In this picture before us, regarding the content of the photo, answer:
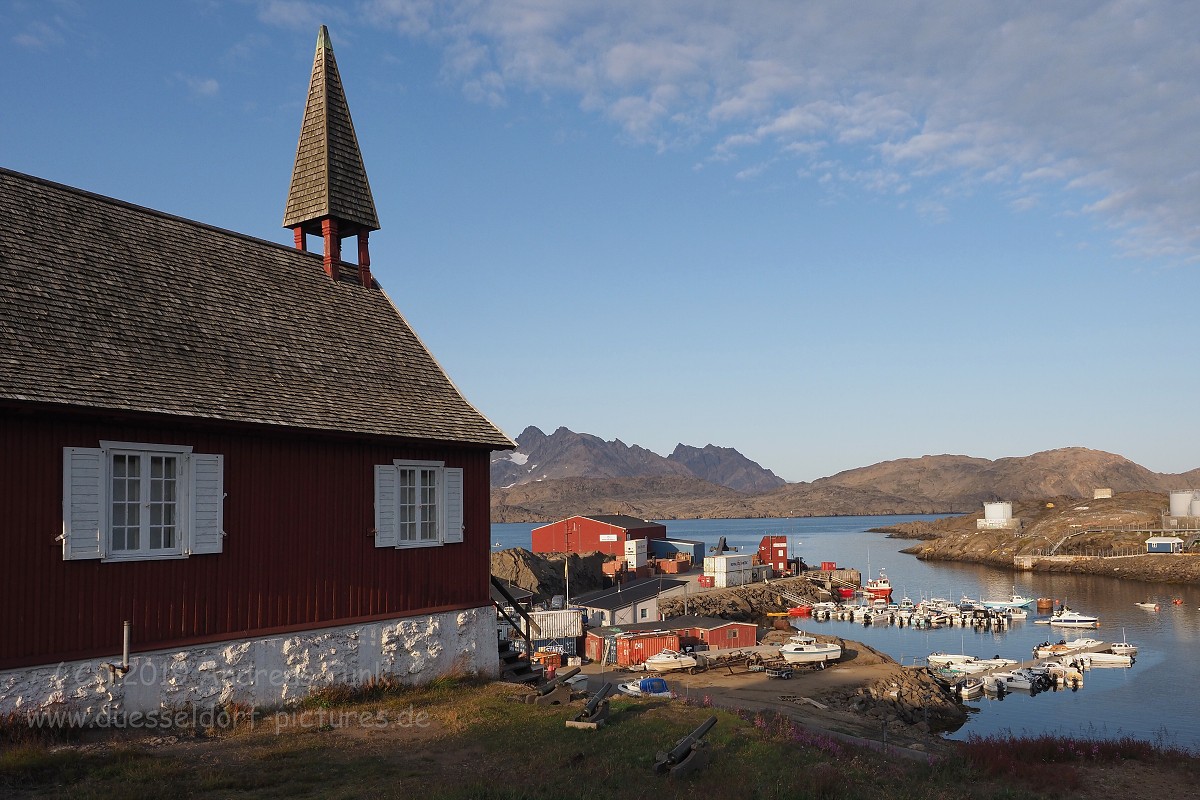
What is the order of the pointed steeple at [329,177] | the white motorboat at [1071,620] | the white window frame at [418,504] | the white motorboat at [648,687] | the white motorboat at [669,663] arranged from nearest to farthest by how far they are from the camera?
the white window frame at [418,504]
the pointed steeple at [329,177]
the white motorboat at [648,687]
the white motorboat at [669,663]
the white motorboat at [1071,620]

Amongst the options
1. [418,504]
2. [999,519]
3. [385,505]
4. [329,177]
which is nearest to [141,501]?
[385,505]

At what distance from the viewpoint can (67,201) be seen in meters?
17.6

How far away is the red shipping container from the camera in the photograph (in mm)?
50281

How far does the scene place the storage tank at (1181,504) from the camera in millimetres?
137375

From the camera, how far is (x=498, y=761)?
46.4 ft

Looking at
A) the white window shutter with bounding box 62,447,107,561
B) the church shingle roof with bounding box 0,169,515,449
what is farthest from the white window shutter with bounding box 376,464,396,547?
the white window shutter with bounding box 62,447,107,561

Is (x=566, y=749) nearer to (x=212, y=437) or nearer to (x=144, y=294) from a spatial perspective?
(x=212, y=437)

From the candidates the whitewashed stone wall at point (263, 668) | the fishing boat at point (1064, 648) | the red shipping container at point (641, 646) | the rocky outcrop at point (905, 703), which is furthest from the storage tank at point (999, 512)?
the whitewashed stone wall at point (263, 668)

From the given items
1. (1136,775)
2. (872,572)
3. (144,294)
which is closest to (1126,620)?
(872,572)

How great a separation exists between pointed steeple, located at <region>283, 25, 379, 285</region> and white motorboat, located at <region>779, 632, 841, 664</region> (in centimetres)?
3812

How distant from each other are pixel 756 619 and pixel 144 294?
72103 millimetres

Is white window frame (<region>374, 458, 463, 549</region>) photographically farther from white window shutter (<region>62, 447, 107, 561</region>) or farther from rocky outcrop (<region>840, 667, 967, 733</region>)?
rocky outcrop (<region>840, 667, 967, 733</region>)

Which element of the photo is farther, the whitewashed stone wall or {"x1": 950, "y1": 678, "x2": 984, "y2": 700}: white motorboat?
{"x1": 950, "y1": 678, "x2": 984, "y2": 700}: white motorboat

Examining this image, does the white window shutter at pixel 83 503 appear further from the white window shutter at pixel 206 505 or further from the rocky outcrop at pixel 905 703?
the rocky outcrop at pixel 905 703
